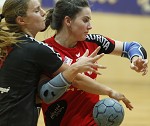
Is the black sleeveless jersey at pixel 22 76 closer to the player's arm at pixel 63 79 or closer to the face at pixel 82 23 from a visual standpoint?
the player's arm at pixel 63 79

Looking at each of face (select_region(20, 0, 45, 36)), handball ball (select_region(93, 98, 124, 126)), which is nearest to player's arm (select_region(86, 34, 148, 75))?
handball ball (select_region(93, 98, 124, 126))

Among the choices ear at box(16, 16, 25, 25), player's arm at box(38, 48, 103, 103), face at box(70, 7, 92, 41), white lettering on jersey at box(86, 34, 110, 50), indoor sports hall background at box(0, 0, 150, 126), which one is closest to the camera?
player's arm at box(38, 48, 103, 103)

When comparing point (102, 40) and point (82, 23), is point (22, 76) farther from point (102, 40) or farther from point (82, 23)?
point (102, 40)

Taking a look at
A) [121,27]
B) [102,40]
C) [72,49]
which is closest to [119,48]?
[102,40]

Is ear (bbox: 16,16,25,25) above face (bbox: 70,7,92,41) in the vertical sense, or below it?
below

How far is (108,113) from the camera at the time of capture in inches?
115

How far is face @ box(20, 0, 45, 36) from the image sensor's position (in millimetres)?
2914

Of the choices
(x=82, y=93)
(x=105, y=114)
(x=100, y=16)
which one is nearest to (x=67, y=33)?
(x=82, y=93)

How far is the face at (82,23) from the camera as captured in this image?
121 inches

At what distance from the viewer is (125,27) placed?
30.8ft

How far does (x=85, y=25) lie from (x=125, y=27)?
6.41 metres

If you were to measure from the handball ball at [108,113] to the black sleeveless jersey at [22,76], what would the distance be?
43 cm

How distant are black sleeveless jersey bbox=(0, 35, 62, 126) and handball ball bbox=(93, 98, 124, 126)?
1.40ft

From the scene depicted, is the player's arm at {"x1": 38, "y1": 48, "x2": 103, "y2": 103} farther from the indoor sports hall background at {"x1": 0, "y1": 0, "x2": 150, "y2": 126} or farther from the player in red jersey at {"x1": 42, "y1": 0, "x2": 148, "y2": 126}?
the indoor sports hall background at {"x1": 0, "y1": 0, "x2": 150, "y2": 126}
